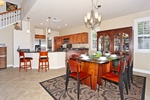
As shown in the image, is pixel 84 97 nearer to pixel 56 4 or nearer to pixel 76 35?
pixel 56 4

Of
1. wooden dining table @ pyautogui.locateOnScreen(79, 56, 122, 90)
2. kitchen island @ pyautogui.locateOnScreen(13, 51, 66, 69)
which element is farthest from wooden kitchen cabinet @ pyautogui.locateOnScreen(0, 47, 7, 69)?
wooden dining table @ pyautogui.locateOnScreen(79, 56, 122, 90)

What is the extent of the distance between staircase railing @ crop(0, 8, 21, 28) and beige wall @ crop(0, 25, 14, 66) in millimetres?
268

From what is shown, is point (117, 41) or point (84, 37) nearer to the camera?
point (117, 41)

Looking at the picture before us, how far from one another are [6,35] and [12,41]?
0.42m

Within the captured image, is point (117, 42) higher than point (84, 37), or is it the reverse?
point (84, 37)

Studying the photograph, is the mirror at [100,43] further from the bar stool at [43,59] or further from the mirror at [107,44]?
the bar stool at [43,59]

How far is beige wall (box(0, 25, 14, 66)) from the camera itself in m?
5.43

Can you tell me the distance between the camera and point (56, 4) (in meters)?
3.56

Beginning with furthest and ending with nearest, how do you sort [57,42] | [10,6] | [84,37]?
Result: [57,42], [84,37], [10,6]

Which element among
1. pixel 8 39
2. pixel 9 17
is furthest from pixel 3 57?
pixel 9 17

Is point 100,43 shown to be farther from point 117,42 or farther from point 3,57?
point 3,57

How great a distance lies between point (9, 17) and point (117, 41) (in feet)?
19.5

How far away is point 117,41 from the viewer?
4.82 meters

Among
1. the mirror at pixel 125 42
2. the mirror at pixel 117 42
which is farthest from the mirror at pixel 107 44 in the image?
the mirror at pixel 125 42
